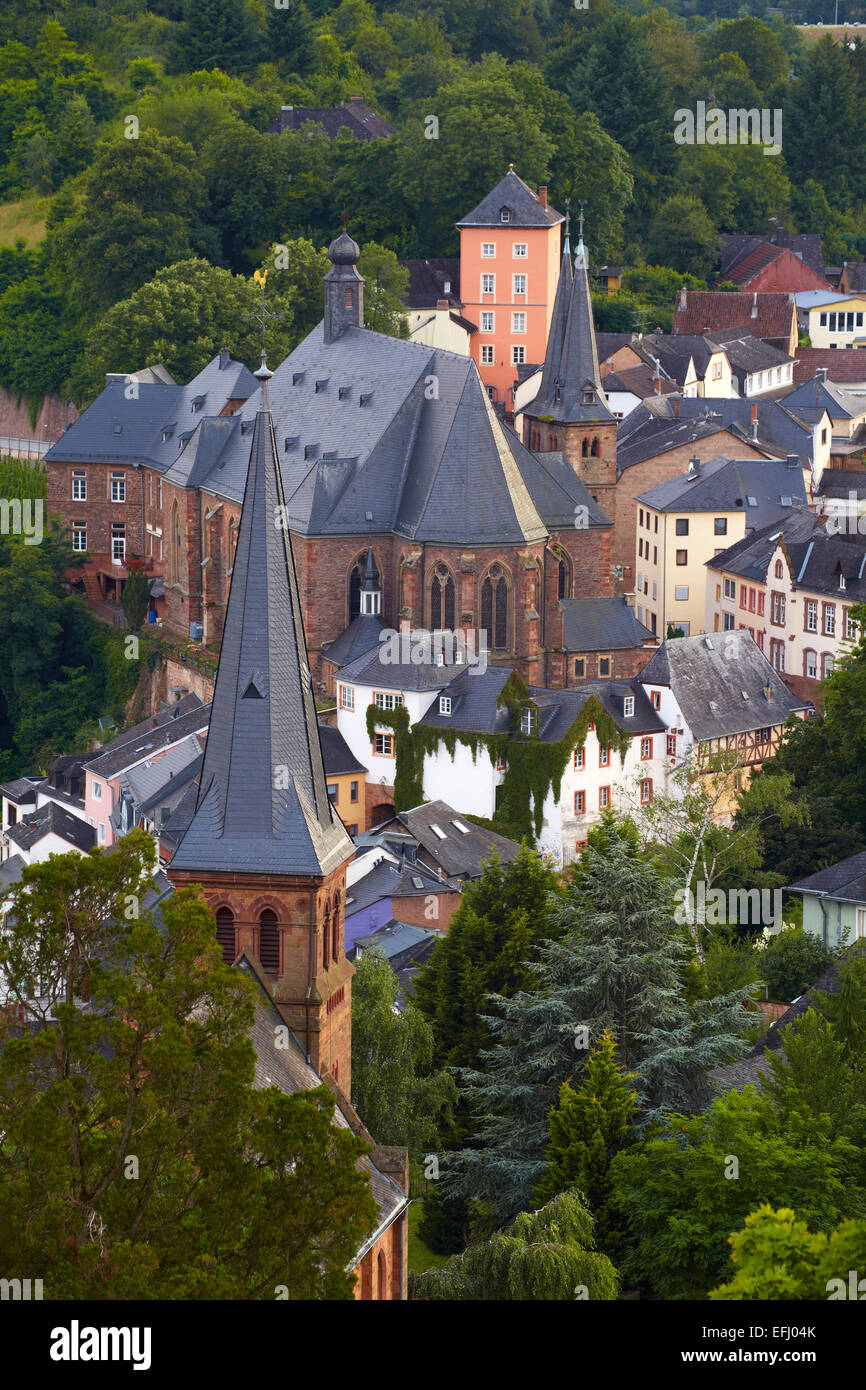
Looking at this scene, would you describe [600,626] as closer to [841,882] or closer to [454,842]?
[454,842]

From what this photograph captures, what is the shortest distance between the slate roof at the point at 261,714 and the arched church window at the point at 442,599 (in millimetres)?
44541

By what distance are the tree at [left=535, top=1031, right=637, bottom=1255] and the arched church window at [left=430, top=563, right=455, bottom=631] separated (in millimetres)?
40721

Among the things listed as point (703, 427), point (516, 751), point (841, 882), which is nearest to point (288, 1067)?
point (841, 882)

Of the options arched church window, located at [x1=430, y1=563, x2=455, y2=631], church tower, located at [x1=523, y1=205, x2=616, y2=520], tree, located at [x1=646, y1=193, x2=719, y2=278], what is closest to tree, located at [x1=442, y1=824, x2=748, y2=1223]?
arched church window, located at [x1=430, y1=563, x2=455, y2=631]

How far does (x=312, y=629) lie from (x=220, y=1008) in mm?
57743

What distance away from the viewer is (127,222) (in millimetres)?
121500

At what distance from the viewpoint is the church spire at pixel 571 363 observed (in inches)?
3767

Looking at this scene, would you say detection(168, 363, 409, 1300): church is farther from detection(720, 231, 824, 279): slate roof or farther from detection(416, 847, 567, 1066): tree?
detection(720, 231, 824, 279): slate roof

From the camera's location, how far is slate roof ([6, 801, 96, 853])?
85.8m

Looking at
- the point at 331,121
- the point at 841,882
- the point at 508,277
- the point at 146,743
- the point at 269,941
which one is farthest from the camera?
the point at 331,121

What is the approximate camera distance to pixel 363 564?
9006 centimetres

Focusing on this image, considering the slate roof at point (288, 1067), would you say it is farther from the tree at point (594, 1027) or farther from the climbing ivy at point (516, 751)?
the climbing ivy at point (516, 751)

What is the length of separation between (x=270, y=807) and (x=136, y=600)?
61021 millimetres

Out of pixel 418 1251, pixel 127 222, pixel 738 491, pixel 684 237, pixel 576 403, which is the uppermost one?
pixel 684 237
